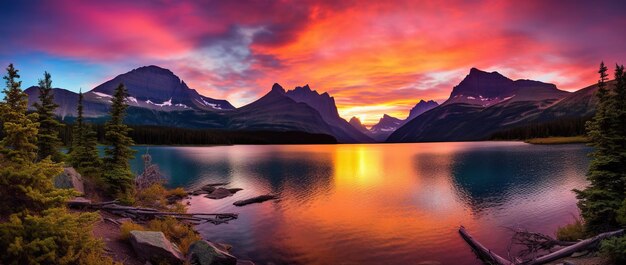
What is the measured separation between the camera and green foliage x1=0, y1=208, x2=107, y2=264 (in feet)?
35.2

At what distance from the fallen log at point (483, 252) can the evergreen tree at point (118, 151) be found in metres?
29.8

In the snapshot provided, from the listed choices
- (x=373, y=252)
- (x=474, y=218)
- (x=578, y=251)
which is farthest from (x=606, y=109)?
(x=373, y=252)

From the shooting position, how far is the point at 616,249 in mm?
15086

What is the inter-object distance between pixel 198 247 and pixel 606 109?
2793 cm

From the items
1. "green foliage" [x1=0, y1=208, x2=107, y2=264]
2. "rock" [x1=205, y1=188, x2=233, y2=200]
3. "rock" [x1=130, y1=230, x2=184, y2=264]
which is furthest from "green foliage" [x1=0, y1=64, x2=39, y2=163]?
"rock" [x1=205, y1=188, x2=233, y2=200]

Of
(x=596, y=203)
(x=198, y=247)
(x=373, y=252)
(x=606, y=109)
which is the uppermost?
(x=606, y=109)

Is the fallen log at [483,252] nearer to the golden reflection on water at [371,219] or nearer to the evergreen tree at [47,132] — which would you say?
the golden reflection on water at [371,219]

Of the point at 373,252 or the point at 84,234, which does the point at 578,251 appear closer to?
the point at 373,252

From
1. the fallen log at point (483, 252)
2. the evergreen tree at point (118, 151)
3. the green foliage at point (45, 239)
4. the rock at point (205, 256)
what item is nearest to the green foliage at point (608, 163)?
the fallen log at point (483, 252)

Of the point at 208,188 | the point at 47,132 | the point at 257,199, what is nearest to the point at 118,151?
the point at 47,132

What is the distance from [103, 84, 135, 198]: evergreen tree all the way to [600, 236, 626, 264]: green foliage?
1349 inches

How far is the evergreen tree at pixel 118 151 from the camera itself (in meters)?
31.7

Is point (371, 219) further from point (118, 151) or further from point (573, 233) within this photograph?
point (118, 151)

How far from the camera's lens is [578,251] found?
18875mm
